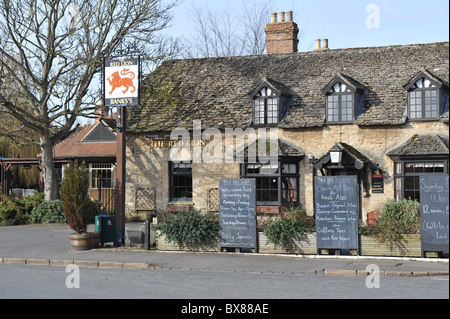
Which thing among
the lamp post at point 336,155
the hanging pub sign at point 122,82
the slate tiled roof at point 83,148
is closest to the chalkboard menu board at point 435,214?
the lamp post at point 336,155

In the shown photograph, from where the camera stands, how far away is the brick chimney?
28828mm

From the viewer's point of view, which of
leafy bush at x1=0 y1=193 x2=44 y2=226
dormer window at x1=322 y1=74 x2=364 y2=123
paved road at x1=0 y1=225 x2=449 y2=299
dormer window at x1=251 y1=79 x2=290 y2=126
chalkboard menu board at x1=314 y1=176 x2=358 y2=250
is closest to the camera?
paved road at x1=0 y1=225 x2=449 y2=299

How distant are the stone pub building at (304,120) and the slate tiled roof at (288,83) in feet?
0.14

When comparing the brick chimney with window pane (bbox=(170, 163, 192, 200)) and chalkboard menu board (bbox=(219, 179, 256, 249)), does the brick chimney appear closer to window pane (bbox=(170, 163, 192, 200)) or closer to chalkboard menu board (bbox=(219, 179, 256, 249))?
window pane (bbox=(170, 163, 192, 200))

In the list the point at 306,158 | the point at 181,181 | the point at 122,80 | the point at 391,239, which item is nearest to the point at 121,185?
the point at 122,80

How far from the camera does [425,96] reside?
2242 cm

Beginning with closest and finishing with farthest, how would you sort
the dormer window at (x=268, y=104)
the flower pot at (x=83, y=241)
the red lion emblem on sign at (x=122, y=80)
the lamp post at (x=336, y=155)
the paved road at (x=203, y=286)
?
the paved road at (x=203, y=286), the flower pot at (x=83, y=241), the red lion emblem on sign at (x=122, y=80), the lamp post at (x=336, y=155), the dormer window at (x=268, y=104)

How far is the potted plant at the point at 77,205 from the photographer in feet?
57.6

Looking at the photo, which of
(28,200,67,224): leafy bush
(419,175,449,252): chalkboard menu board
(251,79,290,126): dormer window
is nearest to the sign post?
(251,79,290,126): dormer window

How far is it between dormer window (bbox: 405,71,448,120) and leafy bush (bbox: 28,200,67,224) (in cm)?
1457

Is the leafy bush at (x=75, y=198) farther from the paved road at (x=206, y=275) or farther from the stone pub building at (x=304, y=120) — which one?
the stone pub building at (x=304, y=120)

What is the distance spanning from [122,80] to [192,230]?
16.5 ft

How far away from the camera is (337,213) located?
51.2ft

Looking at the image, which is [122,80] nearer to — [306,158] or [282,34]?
[306,158]
